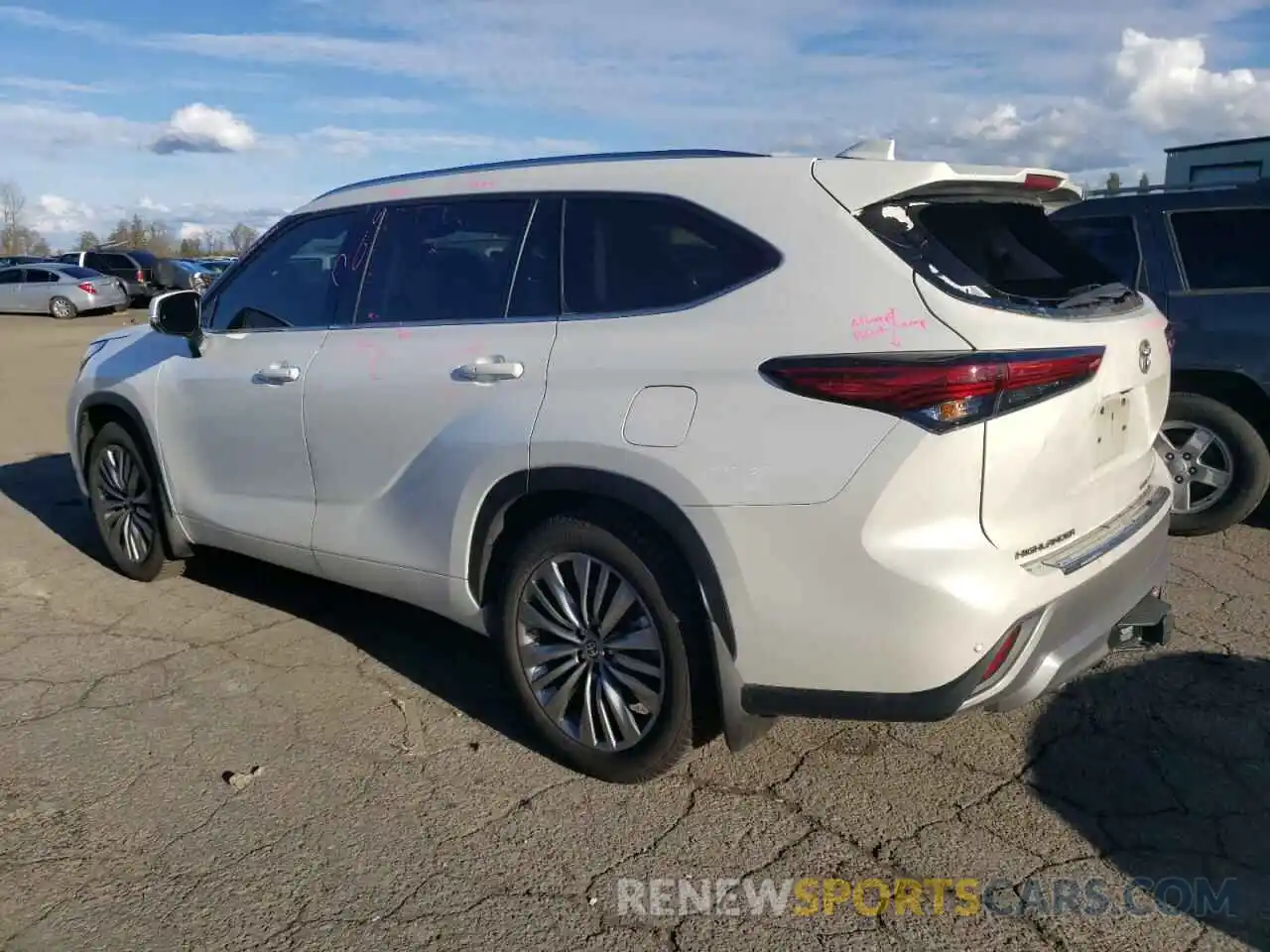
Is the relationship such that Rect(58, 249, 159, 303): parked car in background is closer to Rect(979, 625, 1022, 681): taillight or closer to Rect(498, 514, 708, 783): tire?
Rect(498, 514, 708, 783): tire

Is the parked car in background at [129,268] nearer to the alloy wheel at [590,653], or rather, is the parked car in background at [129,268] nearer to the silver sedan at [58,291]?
the silver sedan at [58,291]

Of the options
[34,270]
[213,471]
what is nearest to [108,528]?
[213,471]

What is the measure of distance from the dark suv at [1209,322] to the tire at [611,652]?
3513 mm

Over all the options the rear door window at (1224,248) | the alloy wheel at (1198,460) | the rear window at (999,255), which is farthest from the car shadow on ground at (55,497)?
the rear door window at (1224,248)

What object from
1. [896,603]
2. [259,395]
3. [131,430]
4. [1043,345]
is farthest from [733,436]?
[131,430]

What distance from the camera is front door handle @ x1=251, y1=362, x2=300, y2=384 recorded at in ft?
14.0

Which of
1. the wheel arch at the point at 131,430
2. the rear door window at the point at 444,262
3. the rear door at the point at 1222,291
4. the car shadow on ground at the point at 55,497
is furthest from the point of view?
the car shadow on ground at the point at 55,497

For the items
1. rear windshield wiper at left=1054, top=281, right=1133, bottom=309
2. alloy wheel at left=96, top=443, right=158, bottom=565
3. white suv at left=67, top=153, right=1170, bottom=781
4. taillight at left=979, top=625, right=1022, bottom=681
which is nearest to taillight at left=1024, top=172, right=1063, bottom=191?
white suv at left=67, top=153, right=1170, bottom=781

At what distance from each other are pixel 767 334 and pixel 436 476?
4.26 feet

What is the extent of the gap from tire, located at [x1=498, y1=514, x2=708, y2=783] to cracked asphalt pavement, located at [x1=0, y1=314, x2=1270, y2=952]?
15cm

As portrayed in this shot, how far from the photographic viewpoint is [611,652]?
341 cm

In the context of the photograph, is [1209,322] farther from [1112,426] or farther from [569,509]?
[569,509]

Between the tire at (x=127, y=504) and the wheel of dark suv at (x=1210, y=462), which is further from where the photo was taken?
the wheel of dark suv at (x=1210, y=462)

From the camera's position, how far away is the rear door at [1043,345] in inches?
112
